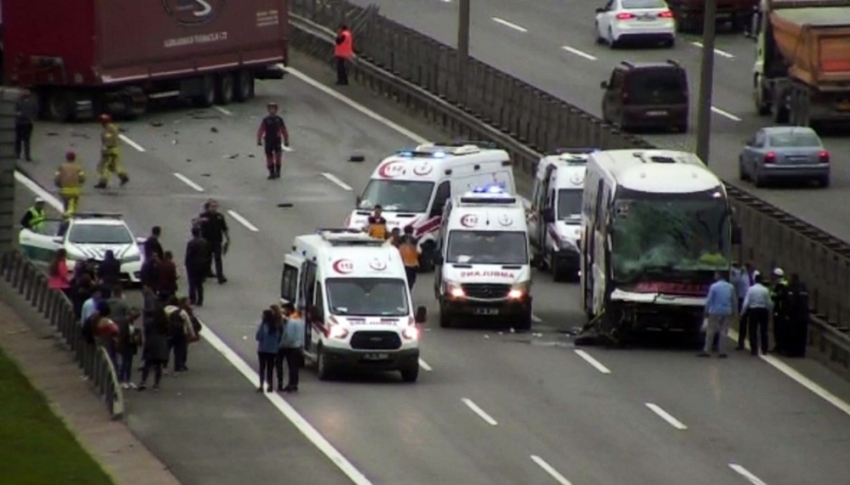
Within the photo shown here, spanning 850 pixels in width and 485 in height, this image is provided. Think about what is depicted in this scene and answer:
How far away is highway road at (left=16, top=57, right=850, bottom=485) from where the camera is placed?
37.5 meters

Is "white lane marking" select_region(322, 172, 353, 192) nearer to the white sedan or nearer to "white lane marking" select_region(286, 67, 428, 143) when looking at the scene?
"white lane marking" select_region(286, 67, 428, 143)

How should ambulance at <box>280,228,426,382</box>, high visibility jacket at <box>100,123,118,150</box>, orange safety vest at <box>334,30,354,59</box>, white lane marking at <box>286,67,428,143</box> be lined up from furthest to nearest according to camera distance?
orange safety vest at <box>334,30,354,59</box> → white lane marking at <box>286,67,428,143</box> → high visibility jacket at <box>100,123,118,150</box> → ambulance at <box>280,228,426,382</box>

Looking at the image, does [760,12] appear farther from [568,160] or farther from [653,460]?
[653,460]

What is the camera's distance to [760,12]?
75.1 m

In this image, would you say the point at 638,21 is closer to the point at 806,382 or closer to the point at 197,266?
the point at 197,266

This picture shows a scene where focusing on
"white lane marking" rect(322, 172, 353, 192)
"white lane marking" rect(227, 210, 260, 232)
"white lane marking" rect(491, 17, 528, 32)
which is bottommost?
"white lane marking" rect(491, 17, 528, 32)

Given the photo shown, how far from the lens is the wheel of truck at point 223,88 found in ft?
234

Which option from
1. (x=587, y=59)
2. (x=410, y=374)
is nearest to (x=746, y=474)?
(x=410, y=374)

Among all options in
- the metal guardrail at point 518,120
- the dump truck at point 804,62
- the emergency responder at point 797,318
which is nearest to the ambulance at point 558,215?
the metal guardrail at point 518,120

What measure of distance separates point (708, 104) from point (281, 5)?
2188 centimetres

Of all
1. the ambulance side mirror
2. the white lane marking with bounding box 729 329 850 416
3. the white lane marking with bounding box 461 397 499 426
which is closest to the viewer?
the white lane marking with bounding box 461 397 499 426

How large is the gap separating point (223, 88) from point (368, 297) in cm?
2866

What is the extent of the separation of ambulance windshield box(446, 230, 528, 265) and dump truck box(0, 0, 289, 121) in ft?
62.4

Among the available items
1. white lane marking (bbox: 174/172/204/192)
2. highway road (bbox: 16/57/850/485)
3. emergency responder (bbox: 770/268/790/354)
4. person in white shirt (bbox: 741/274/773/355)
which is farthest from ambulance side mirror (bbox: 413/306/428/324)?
white lane marking (bbox: 174/172/204/192)
